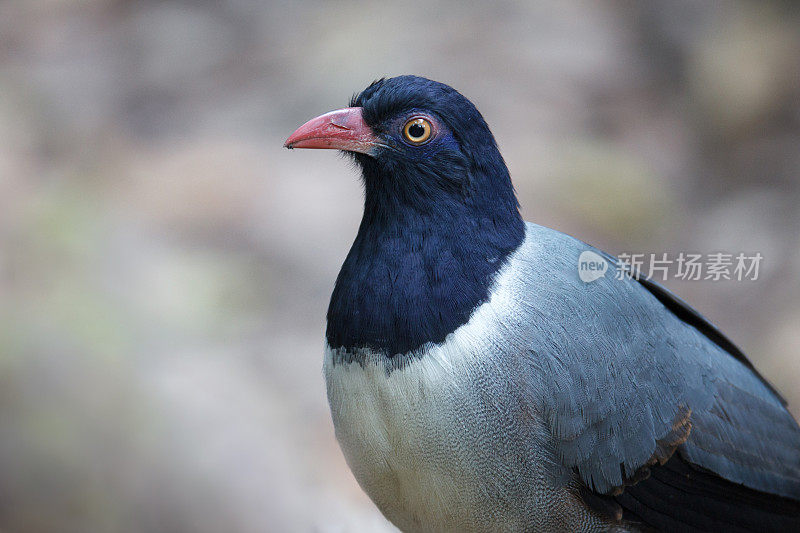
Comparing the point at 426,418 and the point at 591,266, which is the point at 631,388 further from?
the point at 426,418

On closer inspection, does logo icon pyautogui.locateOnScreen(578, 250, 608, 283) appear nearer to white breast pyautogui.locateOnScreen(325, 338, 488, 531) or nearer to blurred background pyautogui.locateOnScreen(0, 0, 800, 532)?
white breast pyautogui.locateOnScreen(325, 338, 488, 531)

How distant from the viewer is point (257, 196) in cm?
688

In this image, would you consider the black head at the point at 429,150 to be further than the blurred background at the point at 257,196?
No

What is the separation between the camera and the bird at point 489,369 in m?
2.86

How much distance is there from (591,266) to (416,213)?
2.36 feet

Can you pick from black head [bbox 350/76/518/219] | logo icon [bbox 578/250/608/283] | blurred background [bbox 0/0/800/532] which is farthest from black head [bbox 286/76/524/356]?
blurred background [bbox 0/0/800/532]

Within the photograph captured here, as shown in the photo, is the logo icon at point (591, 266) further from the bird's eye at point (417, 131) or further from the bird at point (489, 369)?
the bird's eye at point (417, 131)

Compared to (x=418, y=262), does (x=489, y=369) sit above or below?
below

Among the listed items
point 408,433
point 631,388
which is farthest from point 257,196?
point 631,388

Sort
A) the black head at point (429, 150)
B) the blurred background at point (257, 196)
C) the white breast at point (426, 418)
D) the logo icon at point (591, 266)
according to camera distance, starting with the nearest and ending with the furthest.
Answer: the white breast at point (426, 418)
the black head at point (429, 150)
the logo icon at point (591, 266)
the blurred background at point (257, 196)

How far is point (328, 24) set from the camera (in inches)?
325

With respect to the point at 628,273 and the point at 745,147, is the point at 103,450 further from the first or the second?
the point at 745,147

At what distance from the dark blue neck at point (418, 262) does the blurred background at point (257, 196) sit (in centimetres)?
208

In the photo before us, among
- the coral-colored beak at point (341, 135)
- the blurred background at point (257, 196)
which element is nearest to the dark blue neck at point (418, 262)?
the coral-colored beak at point (341, 135)
